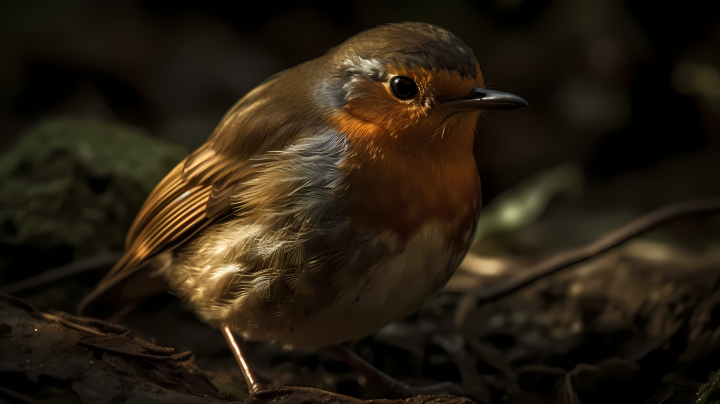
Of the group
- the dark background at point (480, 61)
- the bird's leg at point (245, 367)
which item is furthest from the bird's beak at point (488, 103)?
the dark background at point (480, 61)

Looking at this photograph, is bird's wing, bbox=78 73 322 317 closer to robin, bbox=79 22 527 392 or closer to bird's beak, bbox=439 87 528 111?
robin, bbox=79 22 527 392

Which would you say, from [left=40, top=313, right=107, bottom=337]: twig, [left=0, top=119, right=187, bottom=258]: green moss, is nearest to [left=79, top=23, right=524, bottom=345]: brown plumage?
[left=40, top=313, right=107, bottom=337]: twig

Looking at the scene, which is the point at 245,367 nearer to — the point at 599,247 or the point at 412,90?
the point at 412,90

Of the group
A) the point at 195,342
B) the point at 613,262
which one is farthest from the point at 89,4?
the point at 613,262

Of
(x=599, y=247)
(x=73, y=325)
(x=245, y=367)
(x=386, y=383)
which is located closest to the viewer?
(x=73, y=325)

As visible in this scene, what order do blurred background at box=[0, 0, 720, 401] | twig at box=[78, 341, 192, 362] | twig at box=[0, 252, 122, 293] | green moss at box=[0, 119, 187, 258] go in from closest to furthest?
twig at box=[78, 341, 192, 362] → twig at box=[0, 252, 122, 293] → green moss at box=[0, 119, 187, 258] → blurred background at box=[0, 0, 720, 401]

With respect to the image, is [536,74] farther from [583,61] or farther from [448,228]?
[448,228]

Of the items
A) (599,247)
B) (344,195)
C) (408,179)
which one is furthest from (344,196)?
(599,247)
